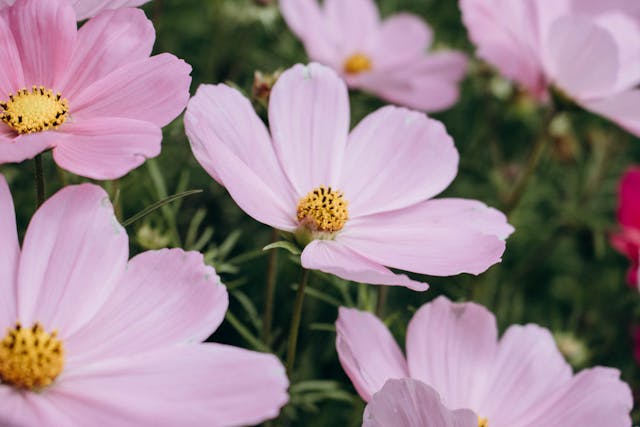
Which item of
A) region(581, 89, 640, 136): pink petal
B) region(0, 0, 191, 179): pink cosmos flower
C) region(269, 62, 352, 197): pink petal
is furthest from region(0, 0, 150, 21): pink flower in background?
region(581, 89, 640, 136): pink petal

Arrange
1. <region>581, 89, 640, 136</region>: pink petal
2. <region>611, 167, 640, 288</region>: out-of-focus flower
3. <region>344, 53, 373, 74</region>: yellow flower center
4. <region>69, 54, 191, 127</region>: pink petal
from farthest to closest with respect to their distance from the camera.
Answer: <region>344, 53, 373, 74</region>: yellow flower center, <region>611, 167, 640, 288</region>: out-of-focus flower, <region>581, 89, 640, 136</region>: pink petal, <region>69, 54, 191, 127</region>: pink petal

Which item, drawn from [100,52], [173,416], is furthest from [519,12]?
[173,416]

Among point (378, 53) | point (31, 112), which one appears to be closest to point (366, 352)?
point (31, 112)

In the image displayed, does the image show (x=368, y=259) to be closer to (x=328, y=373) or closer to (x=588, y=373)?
(x=588, y=373)

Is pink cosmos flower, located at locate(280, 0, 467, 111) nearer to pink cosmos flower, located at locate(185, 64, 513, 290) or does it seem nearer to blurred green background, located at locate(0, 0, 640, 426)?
blurred green background, located at locate(0, 0, 640, 426)

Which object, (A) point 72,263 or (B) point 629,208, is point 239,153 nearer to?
(A) point 72,263

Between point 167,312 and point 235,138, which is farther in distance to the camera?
point 235,138
